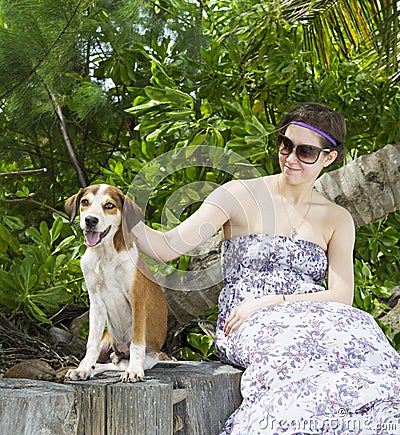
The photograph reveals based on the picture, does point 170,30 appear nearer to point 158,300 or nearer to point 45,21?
point 45,21

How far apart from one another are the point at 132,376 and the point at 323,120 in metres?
1.10

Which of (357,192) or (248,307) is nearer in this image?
(248,307)

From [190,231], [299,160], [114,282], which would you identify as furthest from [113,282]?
[299,160]

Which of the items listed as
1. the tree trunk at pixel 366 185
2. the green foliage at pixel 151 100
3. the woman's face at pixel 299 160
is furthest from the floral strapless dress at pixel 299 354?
the tree trunk at pixel 366 185

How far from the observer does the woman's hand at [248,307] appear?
2.32m

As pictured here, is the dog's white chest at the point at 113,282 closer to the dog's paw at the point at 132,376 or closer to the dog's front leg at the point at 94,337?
the dog's front leg at the point at 94,337

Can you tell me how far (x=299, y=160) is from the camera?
2.44 m

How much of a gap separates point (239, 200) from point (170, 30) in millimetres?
1620

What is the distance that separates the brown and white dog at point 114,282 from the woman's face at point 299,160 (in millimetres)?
644

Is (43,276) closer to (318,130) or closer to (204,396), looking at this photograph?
(204,396)

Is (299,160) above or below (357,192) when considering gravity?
above

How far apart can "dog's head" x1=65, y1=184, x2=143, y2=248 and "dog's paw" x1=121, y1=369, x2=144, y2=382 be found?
1.20ft

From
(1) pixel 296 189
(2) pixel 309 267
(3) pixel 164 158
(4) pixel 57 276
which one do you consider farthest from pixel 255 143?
(4) pixel 57 276

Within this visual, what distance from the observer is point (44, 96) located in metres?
3.11
